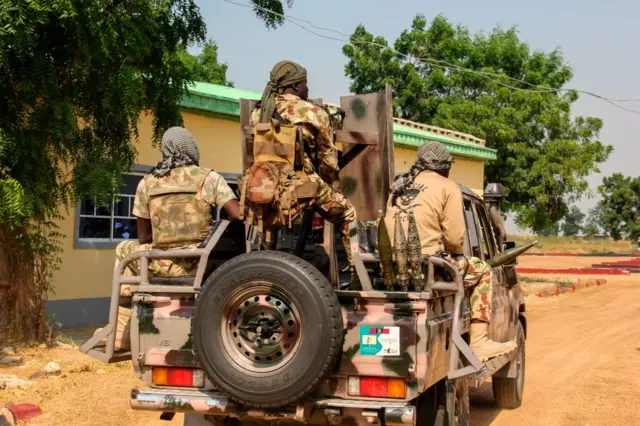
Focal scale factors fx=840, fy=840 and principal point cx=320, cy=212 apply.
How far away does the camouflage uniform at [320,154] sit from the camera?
520cm

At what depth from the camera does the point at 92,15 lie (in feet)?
29.7

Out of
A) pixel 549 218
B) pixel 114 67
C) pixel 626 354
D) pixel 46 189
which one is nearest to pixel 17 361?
pixel 46 189

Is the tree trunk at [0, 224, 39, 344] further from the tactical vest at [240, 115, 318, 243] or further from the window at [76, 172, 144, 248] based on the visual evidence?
the tactical vest at [240, 115, 318, 243]

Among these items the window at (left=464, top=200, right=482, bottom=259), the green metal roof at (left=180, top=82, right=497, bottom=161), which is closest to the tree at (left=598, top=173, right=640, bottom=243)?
the green metal roof at (left=180, top=82, right=497, bottom=161)

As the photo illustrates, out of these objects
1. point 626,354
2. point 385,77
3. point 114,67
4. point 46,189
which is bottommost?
point 626,354

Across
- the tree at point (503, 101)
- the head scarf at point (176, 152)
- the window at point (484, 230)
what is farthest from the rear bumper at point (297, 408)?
the tree at point (503, 101)

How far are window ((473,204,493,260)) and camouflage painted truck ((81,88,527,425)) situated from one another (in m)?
2.10

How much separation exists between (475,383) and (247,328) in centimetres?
219

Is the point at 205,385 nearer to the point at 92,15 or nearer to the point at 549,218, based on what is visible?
the point at 92,15

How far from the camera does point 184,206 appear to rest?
226 inches

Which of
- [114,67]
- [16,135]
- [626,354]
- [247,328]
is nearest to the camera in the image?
[247,328]

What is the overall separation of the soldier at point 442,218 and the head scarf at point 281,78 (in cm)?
112

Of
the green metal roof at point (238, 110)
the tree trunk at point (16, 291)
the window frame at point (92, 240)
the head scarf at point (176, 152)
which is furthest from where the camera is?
the green metal roof at point (238, 110)

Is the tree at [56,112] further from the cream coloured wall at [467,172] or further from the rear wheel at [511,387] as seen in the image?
the cream coloured wall at [467,172]
